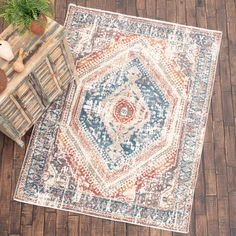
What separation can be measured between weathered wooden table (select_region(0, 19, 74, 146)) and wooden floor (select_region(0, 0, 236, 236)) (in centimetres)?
51

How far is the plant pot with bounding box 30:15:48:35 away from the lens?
2402 millimetres

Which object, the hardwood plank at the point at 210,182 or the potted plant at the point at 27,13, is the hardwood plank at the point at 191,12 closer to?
the hardwood plank at the point at 210,182

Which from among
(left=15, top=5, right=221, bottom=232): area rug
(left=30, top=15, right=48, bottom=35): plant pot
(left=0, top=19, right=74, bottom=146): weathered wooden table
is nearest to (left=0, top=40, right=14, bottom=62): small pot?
(left=0, top=19, right=74, bottom=146): weathered wooden table

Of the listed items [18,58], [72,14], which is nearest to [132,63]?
[72,14]

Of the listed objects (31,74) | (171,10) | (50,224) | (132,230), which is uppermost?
(31,74)

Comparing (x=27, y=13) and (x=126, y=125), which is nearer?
(x=27, y=13)

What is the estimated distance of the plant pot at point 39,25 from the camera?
94.6 inches

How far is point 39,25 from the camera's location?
2.43 metres

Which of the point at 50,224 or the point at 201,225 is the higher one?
the point at 50,224

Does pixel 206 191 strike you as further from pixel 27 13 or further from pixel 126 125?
pixel 27 13

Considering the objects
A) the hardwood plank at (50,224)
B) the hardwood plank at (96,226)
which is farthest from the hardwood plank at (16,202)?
the hardwood plank at (96,226)

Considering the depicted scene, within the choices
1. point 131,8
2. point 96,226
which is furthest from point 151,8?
point 96,226

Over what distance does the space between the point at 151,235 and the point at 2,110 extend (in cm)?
167

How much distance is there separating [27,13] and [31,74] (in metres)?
0.43
